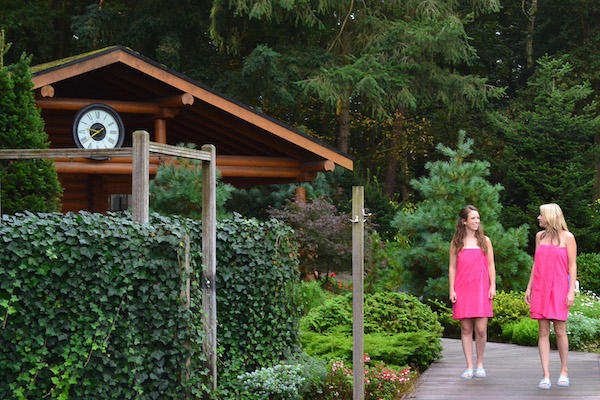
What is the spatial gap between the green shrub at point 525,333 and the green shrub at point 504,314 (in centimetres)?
46

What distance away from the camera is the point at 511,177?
1983 centimetres

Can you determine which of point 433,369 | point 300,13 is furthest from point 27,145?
point 300,13

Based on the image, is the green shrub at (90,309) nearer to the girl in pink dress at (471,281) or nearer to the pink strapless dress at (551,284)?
the girl in pink dress at (471,281)

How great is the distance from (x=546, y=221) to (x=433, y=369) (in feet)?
7.71

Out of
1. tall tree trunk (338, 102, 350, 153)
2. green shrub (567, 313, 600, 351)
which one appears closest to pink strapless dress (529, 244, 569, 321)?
green shrub (567, 313, 600, 351)

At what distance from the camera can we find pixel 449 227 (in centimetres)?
1359

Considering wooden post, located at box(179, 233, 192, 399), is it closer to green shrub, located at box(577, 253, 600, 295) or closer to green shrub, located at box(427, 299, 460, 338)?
green shrub, located at box(427, 299, 460, 338)

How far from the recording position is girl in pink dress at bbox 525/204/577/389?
8008mm

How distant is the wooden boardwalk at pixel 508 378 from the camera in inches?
307

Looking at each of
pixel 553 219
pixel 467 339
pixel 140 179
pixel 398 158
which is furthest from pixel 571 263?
pixel 398 158

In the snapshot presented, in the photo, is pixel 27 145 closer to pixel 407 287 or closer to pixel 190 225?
pixel 190 225

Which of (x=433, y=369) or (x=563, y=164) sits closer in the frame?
(x=433, y=369)

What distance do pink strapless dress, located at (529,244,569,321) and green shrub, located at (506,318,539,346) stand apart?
3.32 meters

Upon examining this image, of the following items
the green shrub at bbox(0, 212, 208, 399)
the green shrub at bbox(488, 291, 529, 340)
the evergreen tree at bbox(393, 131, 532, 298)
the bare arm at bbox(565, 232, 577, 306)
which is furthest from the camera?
the evergreen tree at bbox(393, 131, 532, 298)
